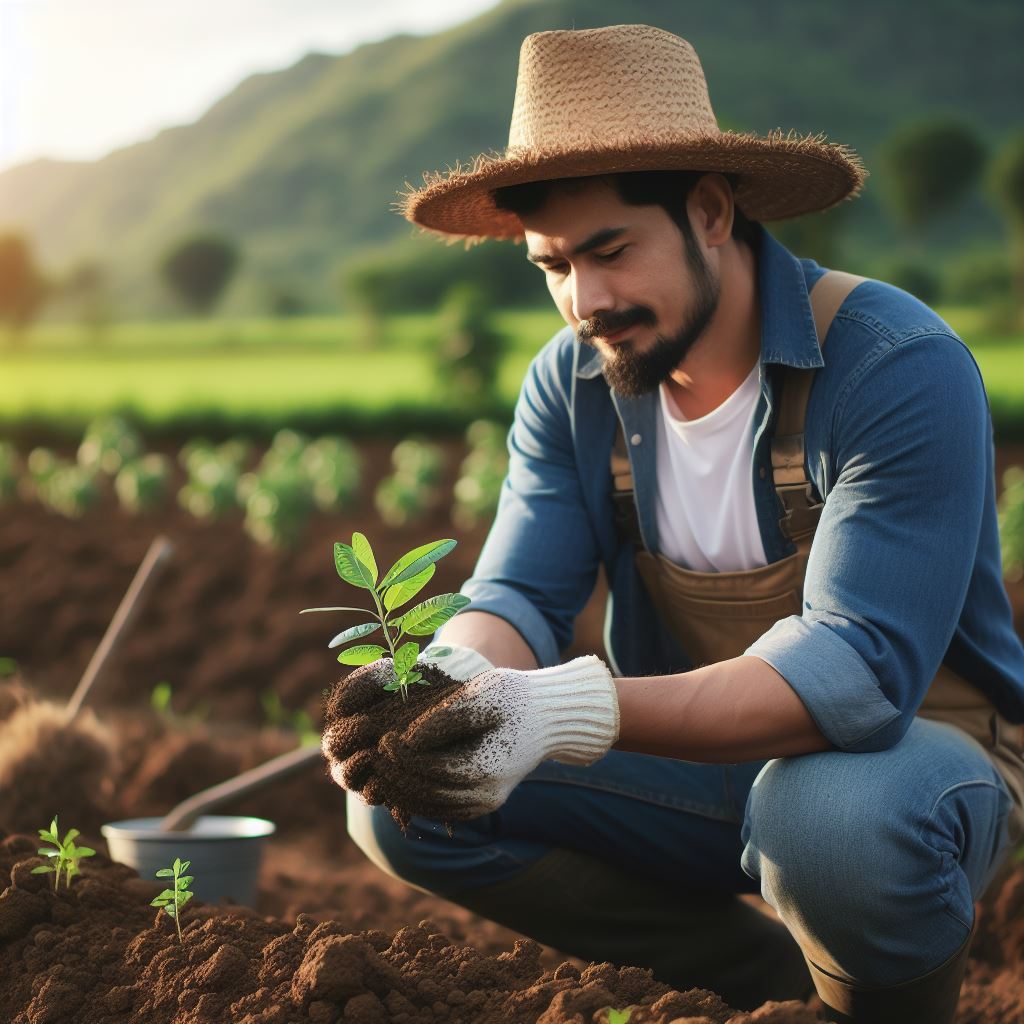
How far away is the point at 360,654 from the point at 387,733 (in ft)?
0.38

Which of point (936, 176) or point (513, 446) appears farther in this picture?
point (936, 176)

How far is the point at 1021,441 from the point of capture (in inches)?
307

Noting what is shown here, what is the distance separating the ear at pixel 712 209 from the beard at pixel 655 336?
6cm

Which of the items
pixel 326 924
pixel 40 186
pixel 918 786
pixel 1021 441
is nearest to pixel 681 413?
pixel 918 786

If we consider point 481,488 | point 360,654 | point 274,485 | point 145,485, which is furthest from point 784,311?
point 145,485

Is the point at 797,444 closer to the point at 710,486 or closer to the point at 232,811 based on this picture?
the point at 710,486

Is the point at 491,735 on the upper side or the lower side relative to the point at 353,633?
lower

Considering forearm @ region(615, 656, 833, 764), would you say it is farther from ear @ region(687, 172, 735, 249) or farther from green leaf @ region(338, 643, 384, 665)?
ear @ region(687, 172, 735, 249)

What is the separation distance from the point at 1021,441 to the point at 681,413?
6201 mm

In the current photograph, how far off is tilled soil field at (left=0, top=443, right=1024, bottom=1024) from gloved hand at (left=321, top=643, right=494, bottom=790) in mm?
230

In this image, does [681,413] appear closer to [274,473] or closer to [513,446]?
[513,446]

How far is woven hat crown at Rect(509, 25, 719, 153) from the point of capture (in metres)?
2.09

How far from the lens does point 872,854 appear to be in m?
1.74

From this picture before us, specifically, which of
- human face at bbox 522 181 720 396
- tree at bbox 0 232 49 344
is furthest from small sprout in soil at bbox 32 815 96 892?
tree at bbox 0 232 49 344
